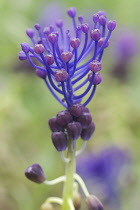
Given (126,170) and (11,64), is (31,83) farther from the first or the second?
(126,170)

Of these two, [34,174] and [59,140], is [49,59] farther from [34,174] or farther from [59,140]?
[34,174]

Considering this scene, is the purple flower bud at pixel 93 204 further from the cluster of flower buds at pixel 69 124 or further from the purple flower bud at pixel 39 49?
the purple flower bud at pixel 39 49

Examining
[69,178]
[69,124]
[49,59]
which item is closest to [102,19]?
[49,59]

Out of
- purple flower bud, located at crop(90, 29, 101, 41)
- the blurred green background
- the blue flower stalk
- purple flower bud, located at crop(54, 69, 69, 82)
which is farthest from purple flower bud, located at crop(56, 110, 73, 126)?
the blurred green background

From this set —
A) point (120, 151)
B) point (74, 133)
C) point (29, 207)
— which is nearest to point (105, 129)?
point (120, 151)

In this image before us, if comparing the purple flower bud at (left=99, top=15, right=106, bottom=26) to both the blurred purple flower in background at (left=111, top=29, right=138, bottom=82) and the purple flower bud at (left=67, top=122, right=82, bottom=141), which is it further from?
the blurred purple flower in background at (left=111, top=29, right=138, bottom=82)

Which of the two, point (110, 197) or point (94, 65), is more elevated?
point (94, 65)
